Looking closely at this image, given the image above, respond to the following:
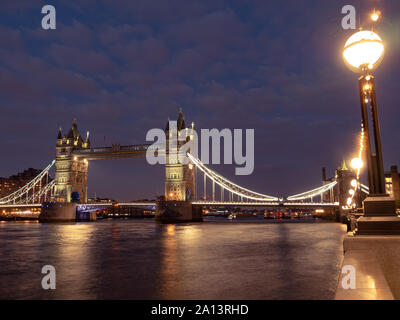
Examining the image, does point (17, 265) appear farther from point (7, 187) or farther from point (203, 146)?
point (7, 187)

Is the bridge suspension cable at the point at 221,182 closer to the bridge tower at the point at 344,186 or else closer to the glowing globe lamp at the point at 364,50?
the bridge tower at the point at 344,186

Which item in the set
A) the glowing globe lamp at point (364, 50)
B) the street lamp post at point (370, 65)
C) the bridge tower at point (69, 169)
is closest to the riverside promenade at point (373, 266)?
the street lamp post at point (370, 65)

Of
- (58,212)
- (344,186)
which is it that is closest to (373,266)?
(344,186)

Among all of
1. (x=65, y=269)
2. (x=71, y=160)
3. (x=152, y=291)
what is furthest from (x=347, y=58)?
(x=71, y=160)

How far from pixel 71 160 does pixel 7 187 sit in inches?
2998

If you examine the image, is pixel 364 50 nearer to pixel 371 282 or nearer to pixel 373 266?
pixel 373 266

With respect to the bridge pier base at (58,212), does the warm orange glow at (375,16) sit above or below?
above

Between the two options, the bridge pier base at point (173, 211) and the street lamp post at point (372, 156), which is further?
the bridge pier base at point (173, 211)

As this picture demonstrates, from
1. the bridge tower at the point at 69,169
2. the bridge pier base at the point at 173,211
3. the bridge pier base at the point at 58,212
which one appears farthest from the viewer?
the bridge tower at the point at 69,169

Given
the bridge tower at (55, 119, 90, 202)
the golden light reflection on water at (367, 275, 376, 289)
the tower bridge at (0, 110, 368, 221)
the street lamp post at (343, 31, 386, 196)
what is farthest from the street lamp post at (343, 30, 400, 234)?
the bridge tower at (55, 119, 90, 202)

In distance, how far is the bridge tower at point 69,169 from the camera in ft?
239

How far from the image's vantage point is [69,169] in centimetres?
7356

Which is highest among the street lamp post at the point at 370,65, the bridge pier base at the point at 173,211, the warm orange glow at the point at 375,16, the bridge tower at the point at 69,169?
the bridge tower at the point at 69,169

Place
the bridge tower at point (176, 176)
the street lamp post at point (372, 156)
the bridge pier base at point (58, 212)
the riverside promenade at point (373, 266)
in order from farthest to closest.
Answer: the bridge pier base at point (58, 212) → the bridge tower at point (176, 176) → the street lamp post at point (372, 156) → the riverside promenade at point (373, 266)
